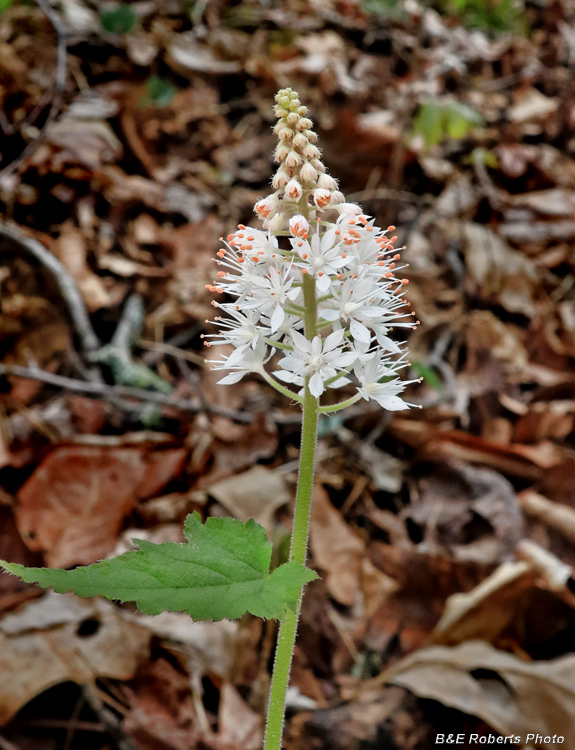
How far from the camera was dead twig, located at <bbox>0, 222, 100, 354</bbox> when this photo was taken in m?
3.13

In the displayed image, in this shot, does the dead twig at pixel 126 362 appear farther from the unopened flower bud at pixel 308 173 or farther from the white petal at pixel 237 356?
the unopened flower bud at pixel 308 173

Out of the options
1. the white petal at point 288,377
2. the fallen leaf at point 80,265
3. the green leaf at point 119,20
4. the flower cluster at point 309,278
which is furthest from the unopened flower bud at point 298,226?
the green leaf at point 119,20

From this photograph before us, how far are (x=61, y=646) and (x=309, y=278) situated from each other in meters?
1.47

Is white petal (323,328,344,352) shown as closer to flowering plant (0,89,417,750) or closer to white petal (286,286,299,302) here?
flowering plant (0,89,417,750)

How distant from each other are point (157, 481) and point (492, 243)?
3.18m

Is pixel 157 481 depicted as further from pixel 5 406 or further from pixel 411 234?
pixel 411 234

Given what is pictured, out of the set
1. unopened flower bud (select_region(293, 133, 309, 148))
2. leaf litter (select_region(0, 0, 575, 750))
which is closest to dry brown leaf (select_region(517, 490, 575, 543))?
leaf litter (select_region(0, 0, 575, 750))

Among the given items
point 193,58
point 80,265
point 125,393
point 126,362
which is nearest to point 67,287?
point 80,265

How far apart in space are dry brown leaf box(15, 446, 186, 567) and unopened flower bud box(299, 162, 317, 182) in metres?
1.63

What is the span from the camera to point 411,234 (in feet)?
14.4

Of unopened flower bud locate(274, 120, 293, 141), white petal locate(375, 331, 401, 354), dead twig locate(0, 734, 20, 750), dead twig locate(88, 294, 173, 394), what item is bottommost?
dead twig locate(0, 734, 20, 750)

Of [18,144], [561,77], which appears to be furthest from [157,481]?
[561,77]

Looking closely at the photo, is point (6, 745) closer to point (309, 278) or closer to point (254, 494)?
point (254, 494)

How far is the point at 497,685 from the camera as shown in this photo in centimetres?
204
